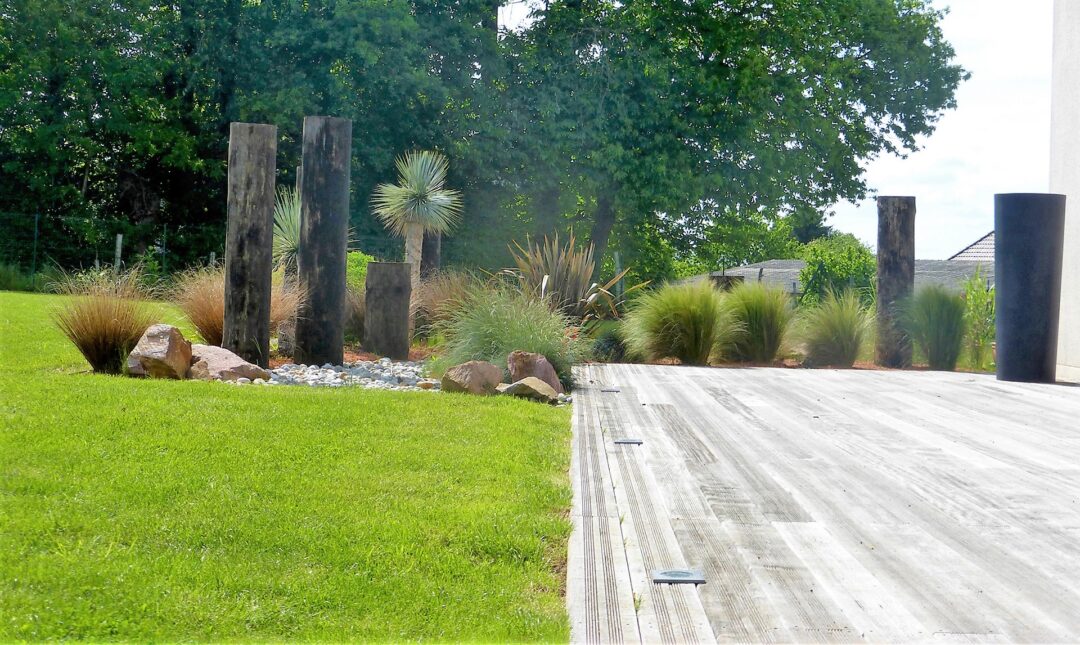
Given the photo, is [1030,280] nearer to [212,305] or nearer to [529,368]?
[529,368]

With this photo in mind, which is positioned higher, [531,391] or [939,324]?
[939,324]

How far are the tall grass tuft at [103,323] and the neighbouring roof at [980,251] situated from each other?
20.4 meters

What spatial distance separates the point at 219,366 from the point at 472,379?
5.43 feet

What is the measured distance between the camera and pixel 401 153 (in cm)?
1891

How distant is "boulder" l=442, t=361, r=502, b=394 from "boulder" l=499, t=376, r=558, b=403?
93mm

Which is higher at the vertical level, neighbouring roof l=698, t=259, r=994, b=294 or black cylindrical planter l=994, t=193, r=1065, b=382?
neighbouring roof l=698, t=259, r=994, b=294

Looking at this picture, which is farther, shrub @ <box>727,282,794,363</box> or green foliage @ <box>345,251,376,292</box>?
green foliage @ <box>345,251,376,292</box>

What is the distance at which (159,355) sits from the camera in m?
6.06

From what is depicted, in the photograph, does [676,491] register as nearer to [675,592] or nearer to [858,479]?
[858,479]

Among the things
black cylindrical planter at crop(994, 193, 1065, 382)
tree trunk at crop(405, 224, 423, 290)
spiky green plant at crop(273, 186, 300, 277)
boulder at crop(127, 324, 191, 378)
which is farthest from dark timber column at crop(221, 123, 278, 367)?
black cylindrical planter at crop(994, 193, 1065, 382)

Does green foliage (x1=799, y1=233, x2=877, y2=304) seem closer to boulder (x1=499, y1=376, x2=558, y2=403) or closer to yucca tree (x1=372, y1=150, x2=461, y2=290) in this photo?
yucca tree (x1=372, y1=150, x2=461, y2=290)

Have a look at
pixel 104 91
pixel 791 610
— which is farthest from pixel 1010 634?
pixel 104 91

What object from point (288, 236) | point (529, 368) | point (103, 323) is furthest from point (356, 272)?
point (529, 368)

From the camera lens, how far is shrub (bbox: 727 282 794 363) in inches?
396
